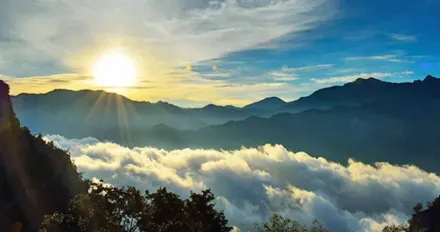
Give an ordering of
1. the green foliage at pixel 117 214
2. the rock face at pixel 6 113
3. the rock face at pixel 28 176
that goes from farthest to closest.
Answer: the rock face at pixel 6 113 < the rock face at pixel 28 176 < the green foliage at pixel 117 214

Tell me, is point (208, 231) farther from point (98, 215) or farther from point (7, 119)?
point (7, 119)

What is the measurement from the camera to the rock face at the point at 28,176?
8854 cm

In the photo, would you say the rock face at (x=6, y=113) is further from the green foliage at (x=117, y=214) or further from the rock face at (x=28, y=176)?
the green foliage at (x=117, y=214)

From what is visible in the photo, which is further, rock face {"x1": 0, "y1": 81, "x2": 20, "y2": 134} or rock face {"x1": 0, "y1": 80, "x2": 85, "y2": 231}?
rock face {"x1": 0, "y1": 81, "x2": 20, "y2": 134}

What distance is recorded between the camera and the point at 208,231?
59594 millimetres

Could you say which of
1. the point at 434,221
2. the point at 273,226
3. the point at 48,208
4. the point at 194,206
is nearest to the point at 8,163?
the point at 48,208

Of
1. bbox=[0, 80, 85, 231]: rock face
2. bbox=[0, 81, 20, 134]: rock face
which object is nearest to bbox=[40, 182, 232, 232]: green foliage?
bbox=[0, 80, 85, 231]: rock face

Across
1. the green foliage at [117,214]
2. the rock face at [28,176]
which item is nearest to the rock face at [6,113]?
the rock face at [28,176]

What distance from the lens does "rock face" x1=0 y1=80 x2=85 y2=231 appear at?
8854 centimetres

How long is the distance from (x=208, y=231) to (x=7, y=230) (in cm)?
4563

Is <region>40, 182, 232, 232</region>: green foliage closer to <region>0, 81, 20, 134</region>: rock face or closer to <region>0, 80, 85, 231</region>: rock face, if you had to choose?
<region>0, 80, 85, 231</region>: rock face

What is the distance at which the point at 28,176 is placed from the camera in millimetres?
97312

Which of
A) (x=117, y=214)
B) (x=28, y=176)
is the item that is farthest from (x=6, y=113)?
(x=117, y=214)

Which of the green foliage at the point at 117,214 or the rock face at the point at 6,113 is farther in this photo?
the rock face at the point at 6,113
